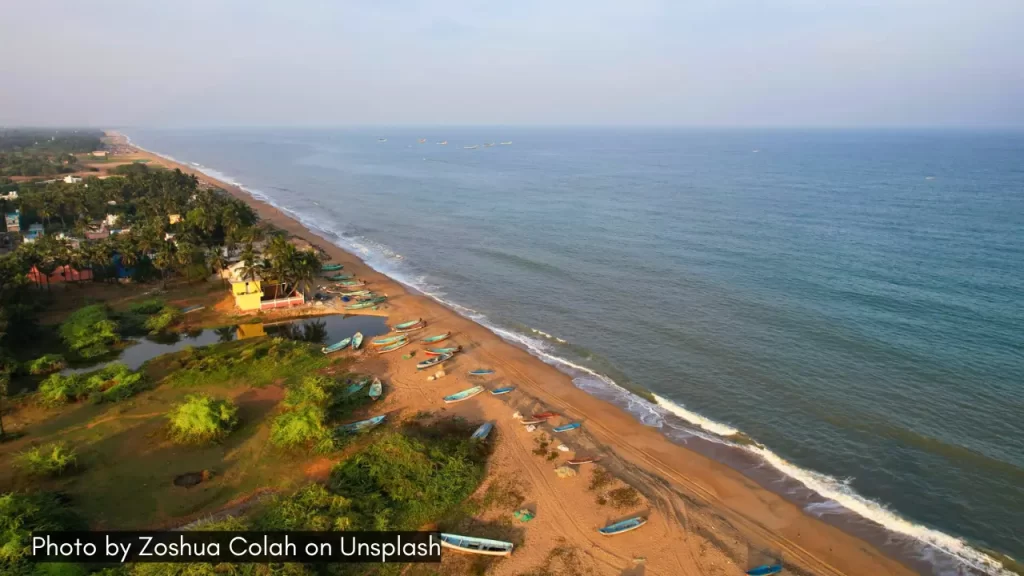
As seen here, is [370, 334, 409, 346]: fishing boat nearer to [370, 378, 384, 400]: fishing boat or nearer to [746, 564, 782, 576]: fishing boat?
[370, 378, 384, 400]: fishing boat

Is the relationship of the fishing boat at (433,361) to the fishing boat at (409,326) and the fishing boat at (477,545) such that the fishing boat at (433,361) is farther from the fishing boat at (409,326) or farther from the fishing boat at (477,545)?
the fishing boat at (477,545)

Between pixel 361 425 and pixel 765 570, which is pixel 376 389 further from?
pixel 765 570

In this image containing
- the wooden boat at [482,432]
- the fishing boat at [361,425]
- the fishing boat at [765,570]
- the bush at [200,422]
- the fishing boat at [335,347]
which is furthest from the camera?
the fishing boat at [335,347]

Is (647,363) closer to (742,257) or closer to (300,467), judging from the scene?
(300,467)

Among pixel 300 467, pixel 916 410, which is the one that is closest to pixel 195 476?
pixel 300 467

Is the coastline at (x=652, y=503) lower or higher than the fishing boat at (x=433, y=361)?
lower

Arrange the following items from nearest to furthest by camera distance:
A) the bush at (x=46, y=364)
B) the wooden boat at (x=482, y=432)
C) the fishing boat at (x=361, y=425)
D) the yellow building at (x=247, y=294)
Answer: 1. the wooden boat at (x=482, y=432)
2. the fishing boat at (x=361, y=425)
3. the bush at (x=46, y=364)
4. the yellow building at (x=247, y=294)

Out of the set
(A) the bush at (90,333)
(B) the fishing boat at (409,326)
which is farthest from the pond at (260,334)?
(A) the bush at (90,333)
